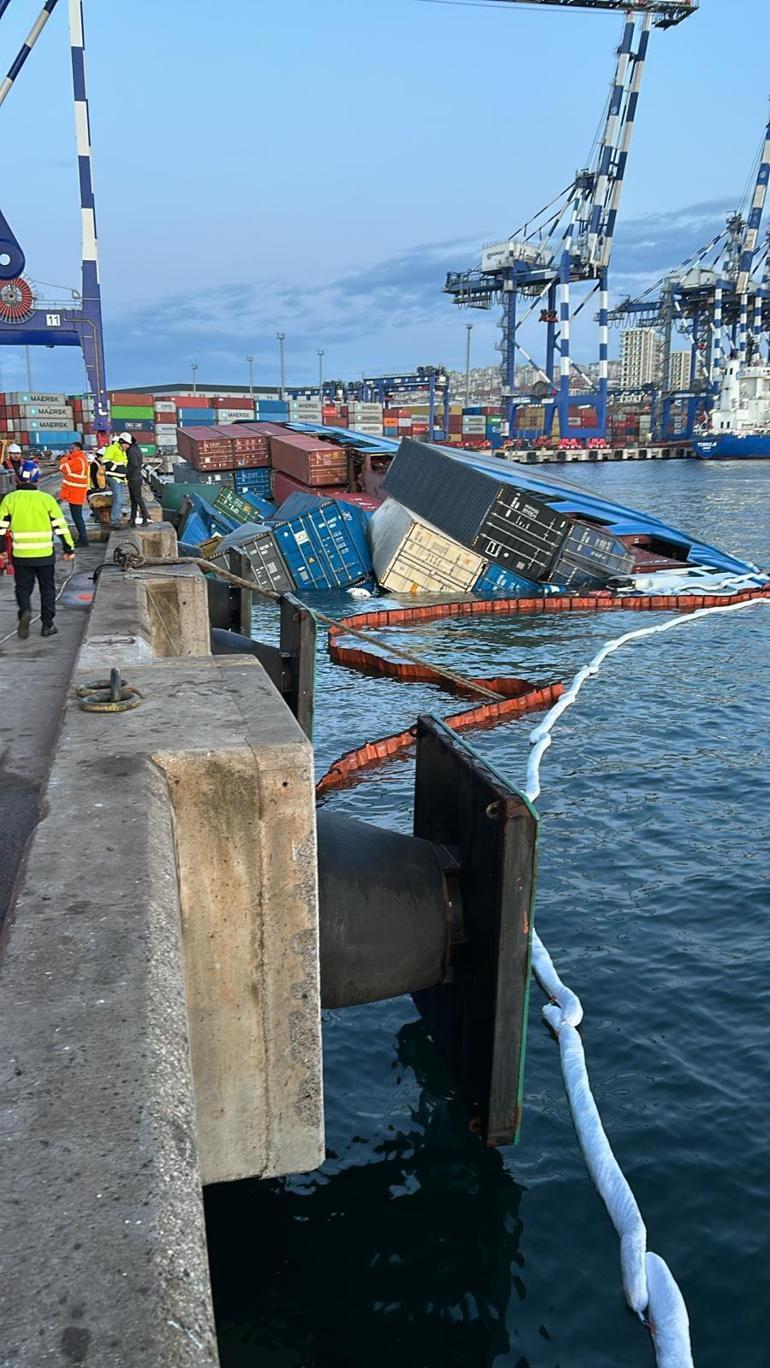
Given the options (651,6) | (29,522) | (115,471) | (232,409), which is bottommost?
(29,522)

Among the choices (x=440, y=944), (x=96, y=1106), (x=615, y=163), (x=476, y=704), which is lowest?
(x=476, y=704)

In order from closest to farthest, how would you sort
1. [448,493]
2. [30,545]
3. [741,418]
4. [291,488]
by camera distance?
[30,545]
[448,493]
[291,488]
[741,418]

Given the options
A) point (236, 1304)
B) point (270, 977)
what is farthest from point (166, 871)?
point (236, 1304)

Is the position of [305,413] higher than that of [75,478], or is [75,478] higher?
[305,413]

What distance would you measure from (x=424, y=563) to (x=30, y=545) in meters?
23.5

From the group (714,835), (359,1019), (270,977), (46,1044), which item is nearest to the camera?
(46,1044)

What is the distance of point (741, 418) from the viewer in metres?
132

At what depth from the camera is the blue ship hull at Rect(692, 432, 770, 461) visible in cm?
12862

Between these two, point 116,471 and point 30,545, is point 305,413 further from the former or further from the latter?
point 30,545

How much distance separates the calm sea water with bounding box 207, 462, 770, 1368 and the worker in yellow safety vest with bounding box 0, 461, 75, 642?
15.8 feet

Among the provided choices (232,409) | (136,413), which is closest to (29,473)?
(136,413)

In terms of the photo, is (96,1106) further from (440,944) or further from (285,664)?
(285,664)

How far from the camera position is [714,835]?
12.1 metres

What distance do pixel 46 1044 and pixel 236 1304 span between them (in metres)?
3.24
